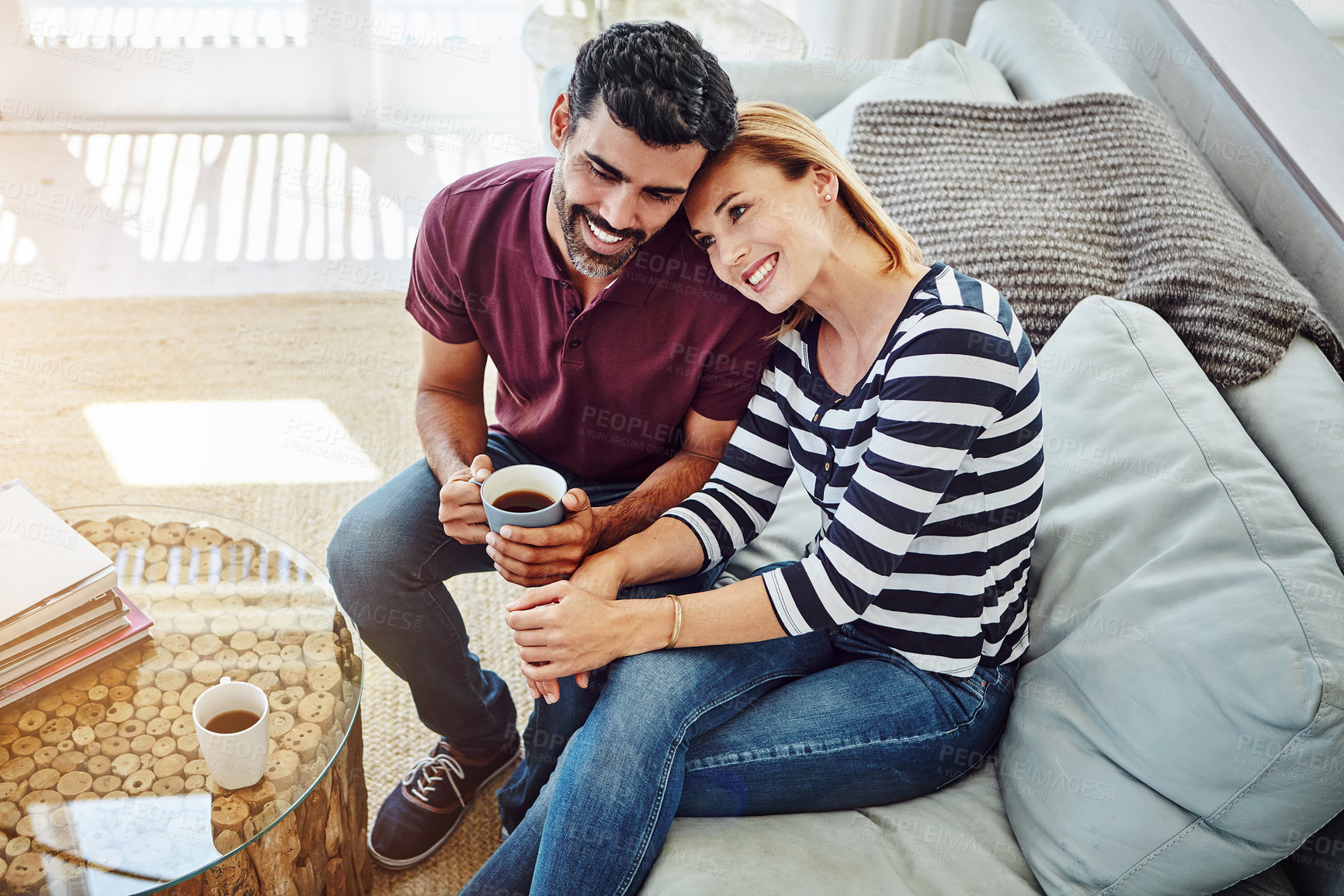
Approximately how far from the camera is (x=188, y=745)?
1.19 meters

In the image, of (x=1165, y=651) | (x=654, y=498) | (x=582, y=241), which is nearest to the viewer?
(x=1165, y=651)

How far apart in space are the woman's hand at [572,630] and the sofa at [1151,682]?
22cm

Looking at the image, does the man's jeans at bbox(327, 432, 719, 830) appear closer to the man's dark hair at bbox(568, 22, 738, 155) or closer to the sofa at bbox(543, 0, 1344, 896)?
the sofa at bbox(543, 0, 1344, 896)

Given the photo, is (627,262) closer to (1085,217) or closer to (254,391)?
(1085,217)

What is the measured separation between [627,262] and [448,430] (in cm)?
41

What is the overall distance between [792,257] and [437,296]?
1.89 feet

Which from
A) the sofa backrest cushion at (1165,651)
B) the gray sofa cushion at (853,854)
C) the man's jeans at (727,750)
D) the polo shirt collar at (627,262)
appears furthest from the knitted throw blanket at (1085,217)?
the gray sofa cushion at (853,854)

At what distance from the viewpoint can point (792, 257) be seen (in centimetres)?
127

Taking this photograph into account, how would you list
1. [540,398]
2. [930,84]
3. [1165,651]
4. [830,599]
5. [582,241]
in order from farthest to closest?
[930,84] → [540,398] → [582,241] → [830,599] → [1165,651]

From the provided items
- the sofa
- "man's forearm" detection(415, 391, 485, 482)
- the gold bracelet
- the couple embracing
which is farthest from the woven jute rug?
the sofa

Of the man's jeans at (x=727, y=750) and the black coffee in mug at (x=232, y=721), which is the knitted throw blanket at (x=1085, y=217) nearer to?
the man's jeans at (x=727, y=750)

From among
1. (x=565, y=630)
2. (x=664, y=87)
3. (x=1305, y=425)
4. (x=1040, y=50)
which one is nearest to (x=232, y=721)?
(x=565, y=630)

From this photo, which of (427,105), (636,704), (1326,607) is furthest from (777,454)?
(427,105)

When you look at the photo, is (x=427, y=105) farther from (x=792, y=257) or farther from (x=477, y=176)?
(x=792, y=257)
